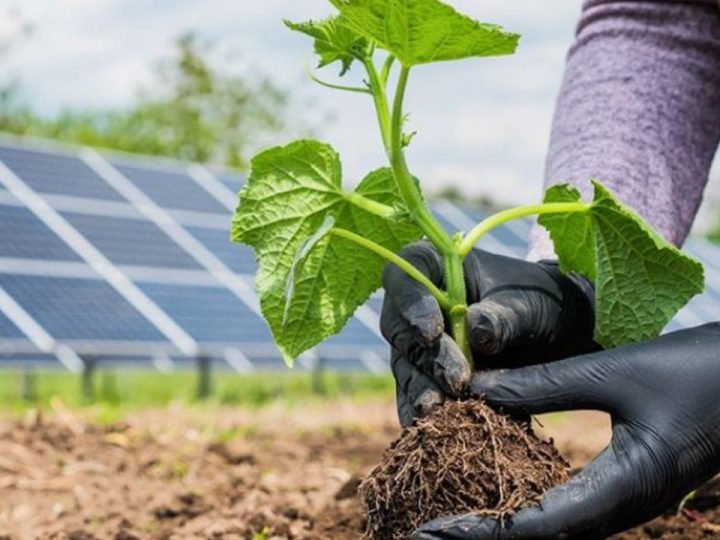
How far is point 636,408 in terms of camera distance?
1.90 metres

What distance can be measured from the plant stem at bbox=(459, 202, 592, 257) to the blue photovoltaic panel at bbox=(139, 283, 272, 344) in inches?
222

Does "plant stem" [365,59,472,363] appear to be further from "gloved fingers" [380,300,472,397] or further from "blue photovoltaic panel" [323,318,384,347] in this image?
"blue photovoltaic panel" [323,318,384,347]

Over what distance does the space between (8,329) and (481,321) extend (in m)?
5.48

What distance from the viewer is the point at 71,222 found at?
8227mm

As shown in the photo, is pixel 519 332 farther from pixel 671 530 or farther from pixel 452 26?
pixel 671 530

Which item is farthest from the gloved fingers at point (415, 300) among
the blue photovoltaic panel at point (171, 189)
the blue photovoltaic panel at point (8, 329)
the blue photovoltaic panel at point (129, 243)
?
the blue photovoltaic panel at point (171, 189)

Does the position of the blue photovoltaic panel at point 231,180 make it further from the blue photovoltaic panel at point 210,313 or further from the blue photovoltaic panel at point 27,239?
the blue photovoltaic panel at point 27,239

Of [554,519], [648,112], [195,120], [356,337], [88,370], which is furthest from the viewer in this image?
[195,120]

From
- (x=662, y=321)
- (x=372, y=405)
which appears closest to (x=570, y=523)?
(x=662, y=321)

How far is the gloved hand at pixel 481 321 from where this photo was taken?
1.89 meters

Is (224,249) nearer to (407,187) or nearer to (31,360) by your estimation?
(31,360)

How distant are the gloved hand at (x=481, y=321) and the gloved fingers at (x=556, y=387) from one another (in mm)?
50

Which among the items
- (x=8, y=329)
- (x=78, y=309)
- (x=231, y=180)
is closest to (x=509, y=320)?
(x=8, y=329)

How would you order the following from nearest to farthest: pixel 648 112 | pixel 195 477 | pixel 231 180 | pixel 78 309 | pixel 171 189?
pixel 648 112, pixel 195 477, pixel 78 309, pixel 171 189, pixel 231 180
